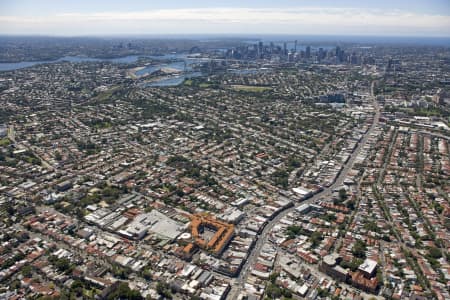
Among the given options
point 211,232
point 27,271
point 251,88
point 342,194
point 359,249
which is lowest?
point 27,271

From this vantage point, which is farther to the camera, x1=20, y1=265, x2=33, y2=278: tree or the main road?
x1=20, y1=265, x2=33, y2=278: tree

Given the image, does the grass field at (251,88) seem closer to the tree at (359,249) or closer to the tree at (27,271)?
the tree at (359,249)

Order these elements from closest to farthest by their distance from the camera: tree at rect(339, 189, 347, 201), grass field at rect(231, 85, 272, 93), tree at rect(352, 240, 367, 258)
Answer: tree at rect(352, 240, 367, 258) → tree at rect(339, 189, 347, 201) → grass field at rect(231, 85, 272, 93)

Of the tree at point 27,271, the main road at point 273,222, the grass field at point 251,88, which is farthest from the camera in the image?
the grass field at point 251,88

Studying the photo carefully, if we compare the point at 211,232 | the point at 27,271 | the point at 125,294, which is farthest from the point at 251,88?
the point at 125,294

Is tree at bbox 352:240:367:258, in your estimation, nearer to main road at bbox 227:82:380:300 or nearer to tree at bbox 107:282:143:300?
main road at bbox 227:82:380:300

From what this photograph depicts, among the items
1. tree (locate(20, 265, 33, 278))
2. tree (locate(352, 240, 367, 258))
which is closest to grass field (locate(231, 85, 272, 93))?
tree (locate(352, 240, 367, 258))

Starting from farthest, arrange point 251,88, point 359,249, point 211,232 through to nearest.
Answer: point 251,88 < point 211,232 < point 359,249

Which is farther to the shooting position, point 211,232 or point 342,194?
point 342,194

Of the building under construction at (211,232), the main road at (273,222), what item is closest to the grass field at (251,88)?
the main road at (273,222)

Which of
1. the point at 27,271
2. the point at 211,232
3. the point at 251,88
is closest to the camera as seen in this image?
the point at 27,271

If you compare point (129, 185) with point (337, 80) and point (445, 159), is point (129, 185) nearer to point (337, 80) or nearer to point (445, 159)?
point (445, 159)

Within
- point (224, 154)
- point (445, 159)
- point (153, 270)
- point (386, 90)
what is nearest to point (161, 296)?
point (153, 270)

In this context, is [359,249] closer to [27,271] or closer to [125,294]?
[125,294]
